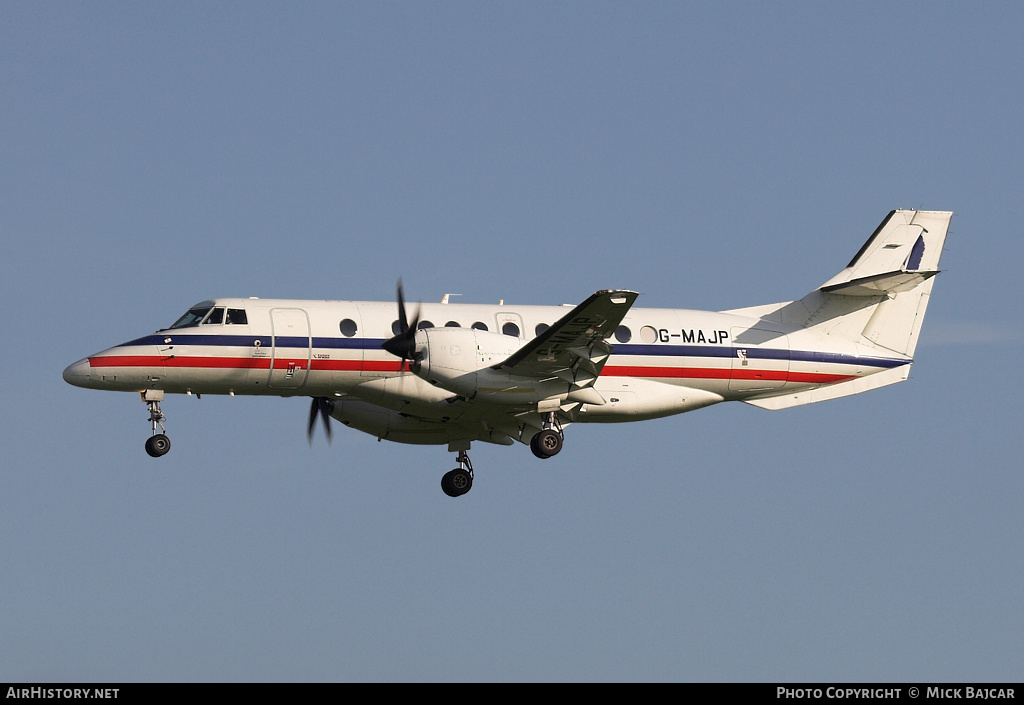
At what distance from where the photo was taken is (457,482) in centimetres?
3344

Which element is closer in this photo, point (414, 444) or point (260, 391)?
point (260, 391)

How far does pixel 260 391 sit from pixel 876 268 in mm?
15681

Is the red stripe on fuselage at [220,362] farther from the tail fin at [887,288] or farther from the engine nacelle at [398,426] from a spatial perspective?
the tail fin at [887,288]

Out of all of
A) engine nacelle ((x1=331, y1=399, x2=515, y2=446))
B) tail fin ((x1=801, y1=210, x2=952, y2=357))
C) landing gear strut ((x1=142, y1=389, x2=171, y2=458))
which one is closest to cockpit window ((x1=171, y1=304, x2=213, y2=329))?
landing gear strut ((x1=142, y1=389, x2=171, y2=458))

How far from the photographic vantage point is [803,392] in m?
33.6

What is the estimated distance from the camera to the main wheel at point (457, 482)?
110ft

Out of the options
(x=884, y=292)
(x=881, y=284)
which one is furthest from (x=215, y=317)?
(x=884, y=292)

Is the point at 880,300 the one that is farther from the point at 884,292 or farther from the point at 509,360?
the point at 509,360

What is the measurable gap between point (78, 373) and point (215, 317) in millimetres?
3151

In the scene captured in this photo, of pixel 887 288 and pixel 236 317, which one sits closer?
pixel 236 317
